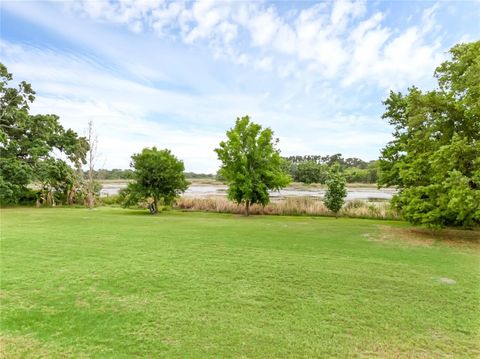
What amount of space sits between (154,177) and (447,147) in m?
13.1

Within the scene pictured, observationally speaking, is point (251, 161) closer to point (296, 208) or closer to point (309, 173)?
point (296, 208)

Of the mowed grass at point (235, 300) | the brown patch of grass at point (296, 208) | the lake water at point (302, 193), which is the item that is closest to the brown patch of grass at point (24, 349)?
the mowed grass at point (235, 300)

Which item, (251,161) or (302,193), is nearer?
(251,161)

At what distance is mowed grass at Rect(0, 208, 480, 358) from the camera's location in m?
2.86

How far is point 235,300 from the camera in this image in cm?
396

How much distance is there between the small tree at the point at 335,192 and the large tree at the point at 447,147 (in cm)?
436

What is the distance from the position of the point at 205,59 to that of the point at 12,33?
305 inches

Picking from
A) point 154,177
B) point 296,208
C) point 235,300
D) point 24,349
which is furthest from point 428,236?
point 154,177

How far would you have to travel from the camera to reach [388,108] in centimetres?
1237

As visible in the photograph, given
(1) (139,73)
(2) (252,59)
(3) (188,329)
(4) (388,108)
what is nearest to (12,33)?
(1) (139,73)

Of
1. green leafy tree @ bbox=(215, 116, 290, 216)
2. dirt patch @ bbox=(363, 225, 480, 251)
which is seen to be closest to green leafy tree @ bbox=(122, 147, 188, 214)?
green leafy tree @ bbox=(215, 116, 290, 216)

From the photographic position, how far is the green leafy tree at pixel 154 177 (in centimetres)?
A: 1540

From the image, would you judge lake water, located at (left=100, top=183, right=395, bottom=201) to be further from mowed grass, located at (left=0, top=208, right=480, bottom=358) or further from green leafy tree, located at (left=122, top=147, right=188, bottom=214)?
mowed grass, located at (left=0, top=208, right=480, bottom=358)

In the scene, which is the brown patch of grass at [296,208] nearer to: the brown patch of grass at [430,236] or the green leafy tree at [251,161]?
the green leafy tree at [251,161]
